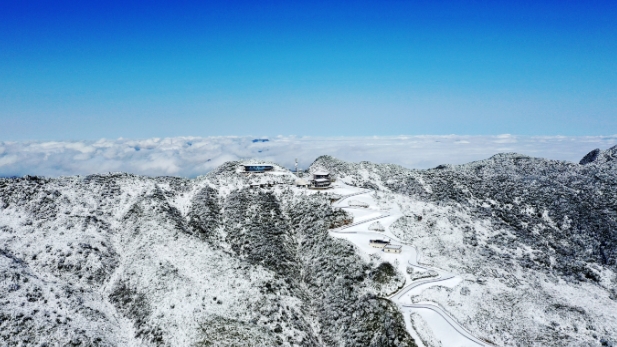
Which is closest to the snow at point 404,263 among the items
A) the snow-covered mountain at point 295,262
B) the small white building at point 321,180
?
the snow-covered mountain at point 295,262

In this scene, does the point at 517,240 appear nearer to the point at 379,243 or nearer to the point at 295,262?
the point at 379,243

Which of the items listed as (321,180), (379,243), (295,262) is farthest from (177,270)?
(321,180)

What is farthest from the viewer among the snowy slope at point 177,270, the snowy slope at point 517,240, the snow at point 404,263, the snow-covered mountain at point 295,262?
the snowy slope at point 517,240

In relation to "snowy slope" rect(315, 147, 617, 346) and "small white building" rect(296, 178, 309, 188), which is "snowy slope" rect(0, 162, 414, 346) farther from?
"snowy slope" rect(315, 147, 617, 346)

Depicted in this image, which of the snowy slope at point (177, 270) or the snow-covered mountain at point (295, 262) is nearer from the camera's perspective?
the snowy slope at point (177, 270)

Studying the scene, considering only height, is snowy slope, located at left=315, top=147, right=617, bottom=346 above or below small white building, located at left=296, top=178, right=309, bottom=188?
below

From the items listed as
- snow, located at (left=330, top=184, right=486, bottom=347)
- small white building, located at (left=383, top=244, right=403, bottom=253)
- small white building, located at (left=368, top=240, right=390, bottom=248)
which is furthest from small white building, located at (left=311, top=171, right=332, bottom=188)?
small white building, located at (left=383, top=244, right=403, bottom=253)

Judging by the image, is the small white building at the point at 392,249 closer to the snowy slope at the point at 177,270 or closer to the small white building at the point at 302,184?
the snowy slope at the point at 177,270

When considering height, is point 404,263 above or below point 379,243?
below

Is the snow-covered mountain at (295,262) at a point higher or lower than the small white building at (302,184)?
lower

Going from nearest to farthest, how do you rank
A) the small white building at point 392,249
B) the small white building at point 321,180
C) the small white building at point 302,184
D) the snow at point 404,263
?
1. the snow at point 404,263
2. the small white building at point 392,249
3. the small white building at point 302,184
4. the small white building at point 321,180
